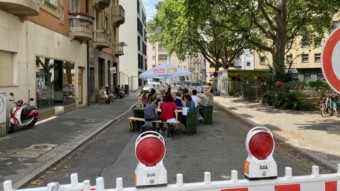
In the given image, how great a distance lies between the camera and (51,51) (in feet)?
58.0

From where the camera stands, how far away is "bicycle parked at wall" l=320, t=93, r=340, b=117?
16344 mm

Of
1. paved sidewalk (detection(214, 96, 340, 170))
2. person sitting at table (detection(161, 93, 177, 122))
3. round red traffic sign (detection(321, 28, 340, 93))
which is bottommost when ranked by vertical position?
paved sidewalk (detection(214, 96, 340, 170))

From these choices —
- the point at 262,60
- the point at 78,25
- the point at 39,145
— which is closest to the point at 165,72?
the point at 78,25

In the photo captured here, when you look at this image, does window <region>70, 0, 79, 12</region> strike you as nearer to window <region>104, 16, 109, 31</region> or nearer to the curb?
window <region>104, 16, 109, 31</region>

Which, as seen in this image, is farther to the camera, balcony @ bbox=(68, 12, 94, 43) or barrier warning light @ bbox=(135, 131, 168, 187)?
balcony @ bbox=(68, 12, 94, 43)

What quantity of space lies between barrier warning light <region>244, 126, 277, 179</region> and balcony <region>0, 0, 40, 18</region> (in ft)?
37.6

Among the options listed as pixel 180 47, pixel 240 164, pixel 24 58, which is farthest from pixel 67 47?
pixel 180 47

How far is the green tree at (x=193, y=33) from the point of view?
25.1 m

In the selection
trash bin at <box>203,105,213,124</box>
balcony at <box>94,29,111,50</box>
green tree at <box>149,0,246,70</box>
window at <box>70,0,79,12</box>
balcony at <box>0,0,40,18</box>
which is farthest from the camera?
balcony at <box>94,29,111,50</box>

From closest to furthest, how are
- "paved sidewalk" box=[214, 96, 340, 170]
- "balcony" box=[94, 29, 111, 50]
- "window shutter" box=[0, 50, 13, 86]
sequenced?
1. "paved sidewalk" box=[214, 96, 340, 170]
2. "window shutter" box=[0, 50, 13, 86]
3. "balcony" box=[94, 29, 111, 50]

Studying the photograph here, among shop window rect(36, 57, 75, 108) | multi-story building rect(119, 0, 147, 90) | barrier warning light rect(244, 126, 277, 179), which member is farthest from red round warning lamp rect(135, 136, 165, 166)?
multi-story building rect(119, 0, 147, 90)

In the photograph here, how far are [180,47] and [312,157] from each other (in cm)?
3813

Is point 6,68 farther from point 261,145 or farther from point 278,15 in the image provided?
point 278,15

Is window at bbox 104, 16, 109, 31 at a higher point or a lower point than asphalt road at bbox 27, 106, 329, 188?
higher
